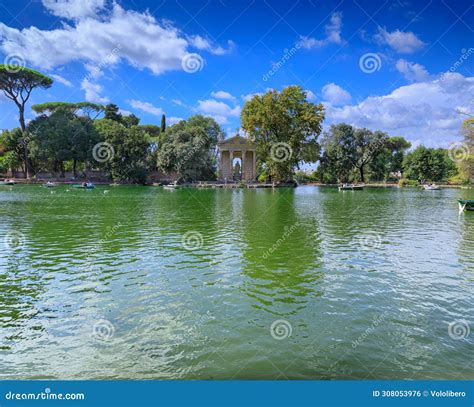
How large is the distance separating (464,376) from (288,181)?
77457 millimetres

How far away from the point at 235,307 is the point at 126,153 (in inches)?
3118

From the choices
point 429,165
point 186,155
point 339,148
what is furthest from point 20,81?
point 429,165

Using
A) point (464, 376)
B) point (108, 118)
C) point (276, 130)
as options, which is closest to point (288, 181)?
point (276, 130)

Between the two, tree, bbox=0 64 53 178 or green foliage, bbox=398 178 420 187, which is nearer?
tree, bbox=0 64 53 178

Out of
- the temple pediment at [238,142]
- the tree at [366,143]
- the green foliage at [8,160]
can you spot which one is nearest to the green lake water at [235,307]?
the temple pediment at [238,142]

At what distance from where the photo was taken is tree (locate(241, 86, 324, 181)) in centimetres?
7612

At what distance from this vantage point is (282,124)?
77500mm

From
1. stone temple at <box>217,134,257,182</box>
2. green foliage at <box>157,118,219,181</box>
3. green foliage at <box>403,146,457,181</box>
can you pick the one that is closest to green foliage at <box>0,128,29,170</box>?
green foliage at <box>157,118,219,181</box>

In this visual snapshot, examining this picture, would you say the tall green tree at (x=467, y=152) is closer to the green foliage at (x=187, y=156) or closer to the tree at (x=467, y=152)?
the tree at (x=467, y=152)

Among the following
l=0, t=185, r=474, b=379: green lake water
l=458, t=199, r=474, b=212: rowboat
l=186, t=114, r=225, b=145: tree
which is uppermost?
l=186, t=114, r=225, b=145: tree

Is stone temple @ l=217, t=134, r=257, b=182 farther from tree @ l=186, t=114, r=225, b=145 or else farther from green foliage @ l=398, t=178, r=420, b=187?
green foliage @ l=398, t=178, r=420, b=187

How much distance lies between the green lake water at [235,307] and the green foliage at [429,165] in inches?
3418

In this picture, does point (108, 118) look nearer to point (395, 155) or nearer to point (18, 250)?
point (395, 155)

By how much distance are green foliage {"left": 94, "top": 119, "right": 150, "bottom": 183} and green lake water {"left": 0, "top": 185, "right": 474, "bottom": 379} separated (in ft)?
219
